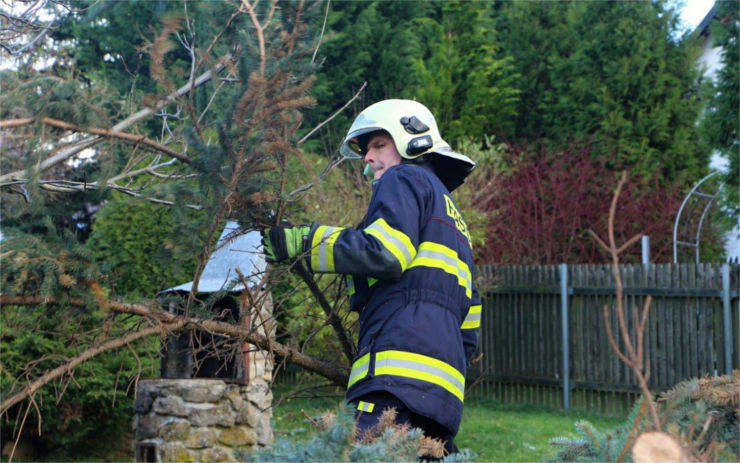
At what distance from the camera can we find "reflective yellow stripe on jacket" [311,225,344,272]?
280 cm

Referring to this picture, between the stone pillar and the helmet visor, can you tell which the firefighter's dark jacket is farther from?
the stone pillar

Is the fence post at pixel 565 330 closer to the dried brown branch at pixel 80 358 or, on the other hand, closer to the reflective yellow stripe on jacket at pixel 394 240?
the reflective yellow stripe on jacket at pixel 394 240

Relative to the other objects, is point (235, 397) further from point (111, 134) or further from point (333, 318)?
point (111, 134)

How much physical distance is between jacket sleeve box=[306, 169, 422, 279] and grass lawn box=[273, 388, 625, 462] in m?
3.53

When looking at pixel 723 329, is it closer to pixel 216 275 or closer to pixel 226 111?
pixel 216 275

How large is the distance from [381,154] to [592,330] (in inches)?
302

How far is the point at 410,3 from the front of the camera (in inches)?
651

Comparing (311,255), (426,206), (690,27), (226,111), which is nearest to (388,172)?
(426,206)

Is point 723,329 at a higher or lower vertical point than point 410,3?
lower

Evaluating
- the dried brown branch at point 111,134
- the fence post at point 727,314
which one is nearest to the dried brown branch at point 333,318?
the dried brown branch at point 111,134

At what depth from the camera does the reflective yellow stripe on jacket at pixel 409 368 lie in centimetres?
283

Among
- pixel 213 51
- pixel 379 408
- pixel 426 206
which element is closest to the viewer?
pixel 379 408

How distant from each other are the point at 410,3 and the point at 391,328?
14589mm

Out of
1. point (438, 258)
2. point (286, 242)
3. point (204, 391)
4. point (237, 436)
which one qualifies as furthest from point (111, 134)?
point (237, 436)
